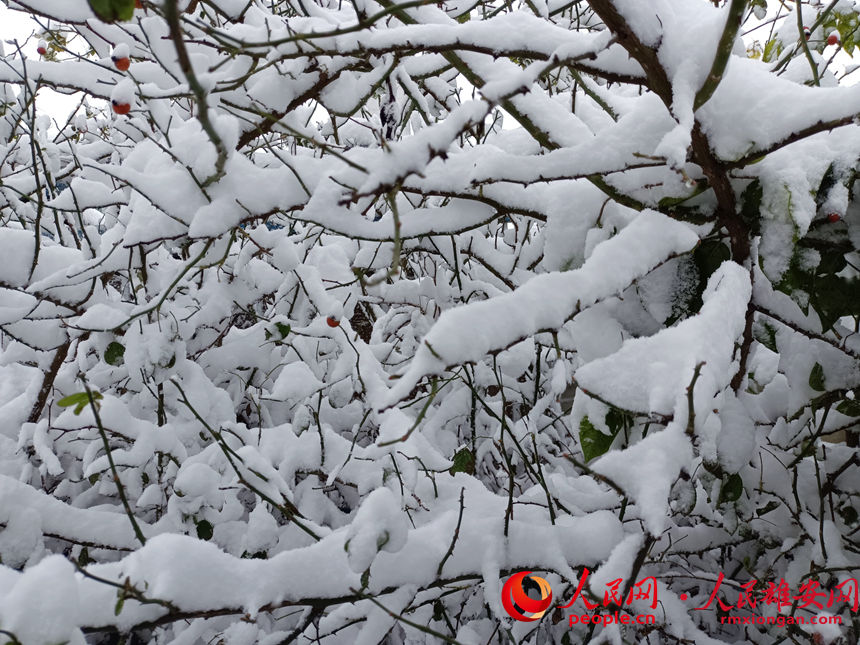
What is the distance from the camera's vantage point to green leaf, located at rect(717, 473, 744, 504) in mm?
1110

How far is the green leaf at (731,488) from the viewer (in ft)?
3.64

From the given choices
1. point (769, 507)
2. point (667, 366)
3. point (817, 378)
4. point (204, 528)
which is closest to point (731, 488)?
point (817, 378)

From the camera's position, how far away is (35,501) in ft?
4.32

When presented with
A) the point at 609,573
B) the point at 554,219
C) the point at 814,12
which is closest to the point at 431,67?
the point at 554,219

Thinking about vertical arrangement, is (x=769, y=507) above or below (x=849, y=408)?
below

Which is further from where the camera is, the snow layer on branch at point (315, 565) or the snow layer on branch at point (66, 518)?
the snow layer on branch at point (66, 518)

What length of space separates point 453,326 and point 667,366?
0.87 ft

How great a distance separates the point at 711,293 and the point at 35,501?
1510mm

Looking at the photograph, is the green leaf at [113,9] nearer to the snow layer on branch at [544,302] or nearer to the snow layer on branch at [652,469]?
the snow layer on branch at [544,302]

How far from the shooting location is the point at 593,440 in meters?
1.07

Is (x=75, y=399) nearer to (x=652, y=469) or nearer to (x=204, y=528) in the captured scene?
(x=652, y=469)

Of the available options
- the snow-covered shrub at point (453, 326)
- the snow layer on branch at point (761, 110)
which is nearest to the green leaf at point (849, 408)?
the snow-covered shrub at point (453, 326)

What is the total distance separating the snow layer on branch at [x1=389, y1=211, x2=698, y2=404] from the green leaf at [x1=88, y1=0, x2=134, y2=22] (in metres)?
0.43

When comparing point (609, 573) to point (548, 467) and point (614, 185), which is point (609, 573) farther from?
point (548, 467)
